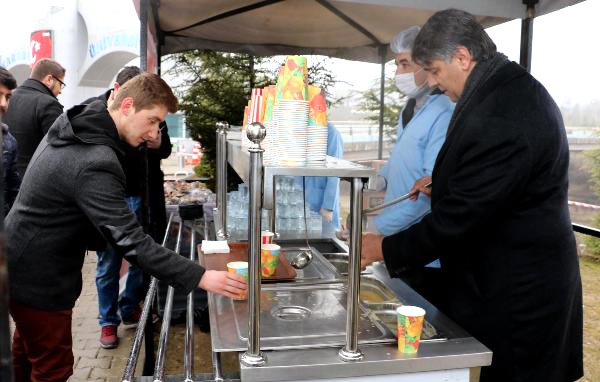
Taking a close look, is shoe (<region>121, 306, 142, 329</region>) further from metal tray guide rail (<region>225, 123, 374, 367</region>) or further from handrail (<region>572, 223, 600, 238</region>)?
handrail (<region>572, 223, 600, 238</region>)

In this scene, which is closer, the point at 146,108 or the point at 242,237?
the point at 146,108

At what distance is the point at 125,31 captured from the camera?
13875 millimetres

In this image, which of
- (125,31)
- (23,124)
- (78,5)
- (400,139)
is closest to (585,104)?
(400,139)

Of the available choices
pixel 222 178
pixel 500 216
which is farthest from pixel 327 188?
pixel 500 216

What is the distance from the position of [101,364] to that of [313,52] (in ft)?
11.9

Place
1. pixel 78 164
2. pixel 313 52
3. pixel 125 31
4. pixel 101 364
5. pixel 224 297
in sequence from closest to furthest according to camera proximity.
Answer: pixel 78 164, pixel 224 297, pixel 101 364, pixel 313 52, pixel 125 31

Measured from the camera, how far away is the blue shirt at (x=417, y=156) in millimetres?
2344

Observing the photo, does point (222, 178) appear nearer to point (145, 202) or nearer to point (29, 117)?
point (145, 202)

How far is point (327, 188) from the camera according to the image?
381 centimetres

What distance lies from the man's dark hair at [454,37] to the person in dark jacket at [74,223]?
0.89 meters

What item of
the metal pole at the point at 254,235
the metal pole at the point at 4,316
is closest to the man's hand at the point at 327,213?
the metal pole at the point at 254,235

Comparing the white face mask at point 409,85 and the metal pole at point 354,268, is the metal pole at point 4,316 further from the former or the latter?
the white face mask at point 409,85

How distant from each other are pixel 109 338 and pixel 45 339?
173 cm

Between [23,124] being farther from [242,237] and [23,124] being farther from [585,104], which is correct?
[585,104]
